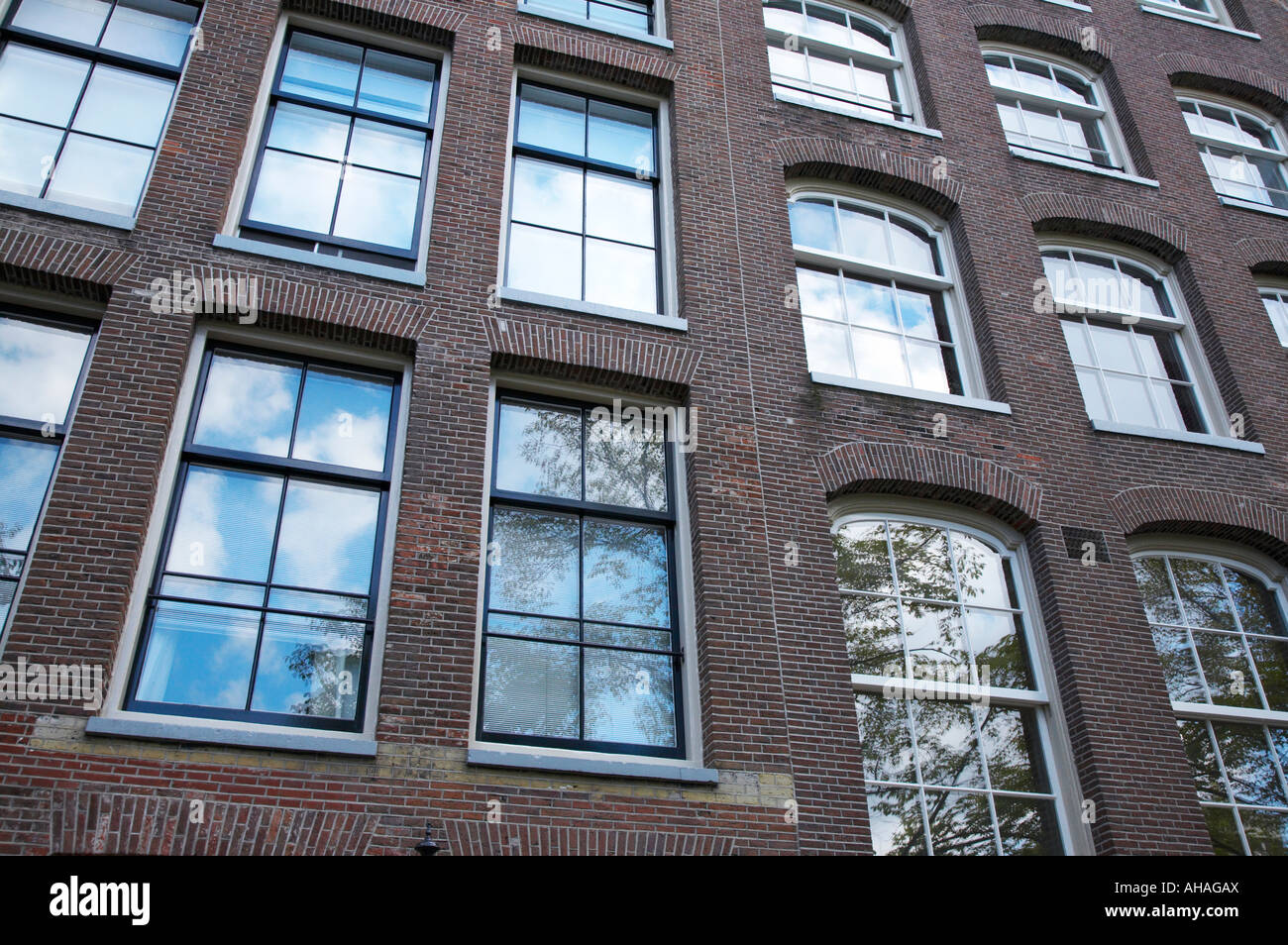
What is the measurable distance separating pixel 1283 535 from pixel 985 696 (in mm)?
4215

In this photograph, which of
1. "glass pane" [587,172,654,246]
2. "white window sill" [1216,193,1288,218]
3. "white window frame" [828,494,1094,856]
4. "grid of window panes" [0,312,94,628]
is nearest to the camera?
"grid of window panes" [0,312,94,628]

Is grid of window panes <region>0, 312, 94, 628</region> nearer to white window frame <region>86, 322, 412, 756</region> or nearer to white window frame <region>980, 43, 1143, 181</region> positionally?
white window frame <region>86, 322, 412, 756</region>

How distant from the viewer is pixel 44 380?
8352 mm

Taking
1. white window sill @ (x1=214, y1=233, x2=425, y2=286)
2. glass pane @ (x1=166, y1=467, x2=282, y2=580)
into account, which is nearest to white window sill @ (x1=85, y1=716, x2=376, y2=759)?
glass pane @ (x1=166, y1=467, x2=282, y2=580)

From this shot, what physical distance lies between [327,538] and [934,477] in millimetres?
5636

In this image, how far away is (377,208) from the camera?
1027 cm

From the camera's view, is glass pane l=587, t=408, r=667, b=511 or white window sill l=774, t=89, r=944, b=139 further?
white window sill l=774, t=89, r=944, b=139

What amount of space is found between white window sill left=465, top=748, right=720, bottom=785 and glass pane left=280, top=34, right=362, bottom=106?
7030 mm

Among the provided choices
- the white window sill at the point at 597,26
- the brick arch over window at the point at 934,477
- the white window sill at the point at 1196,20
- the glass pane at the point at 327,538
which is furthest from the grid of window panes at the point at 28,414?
the white window sill at the point at 1196,20

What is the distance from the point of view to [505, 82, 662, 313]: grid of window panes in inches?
420

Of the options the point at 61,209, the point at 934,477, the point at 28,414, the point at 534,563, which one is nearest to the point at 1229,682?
the point at 934,477

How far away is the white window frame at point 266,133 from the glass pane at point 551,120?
3.09 ft

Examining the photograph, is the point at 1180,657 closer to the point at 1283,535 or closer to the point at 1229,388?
the point at 1283,535
